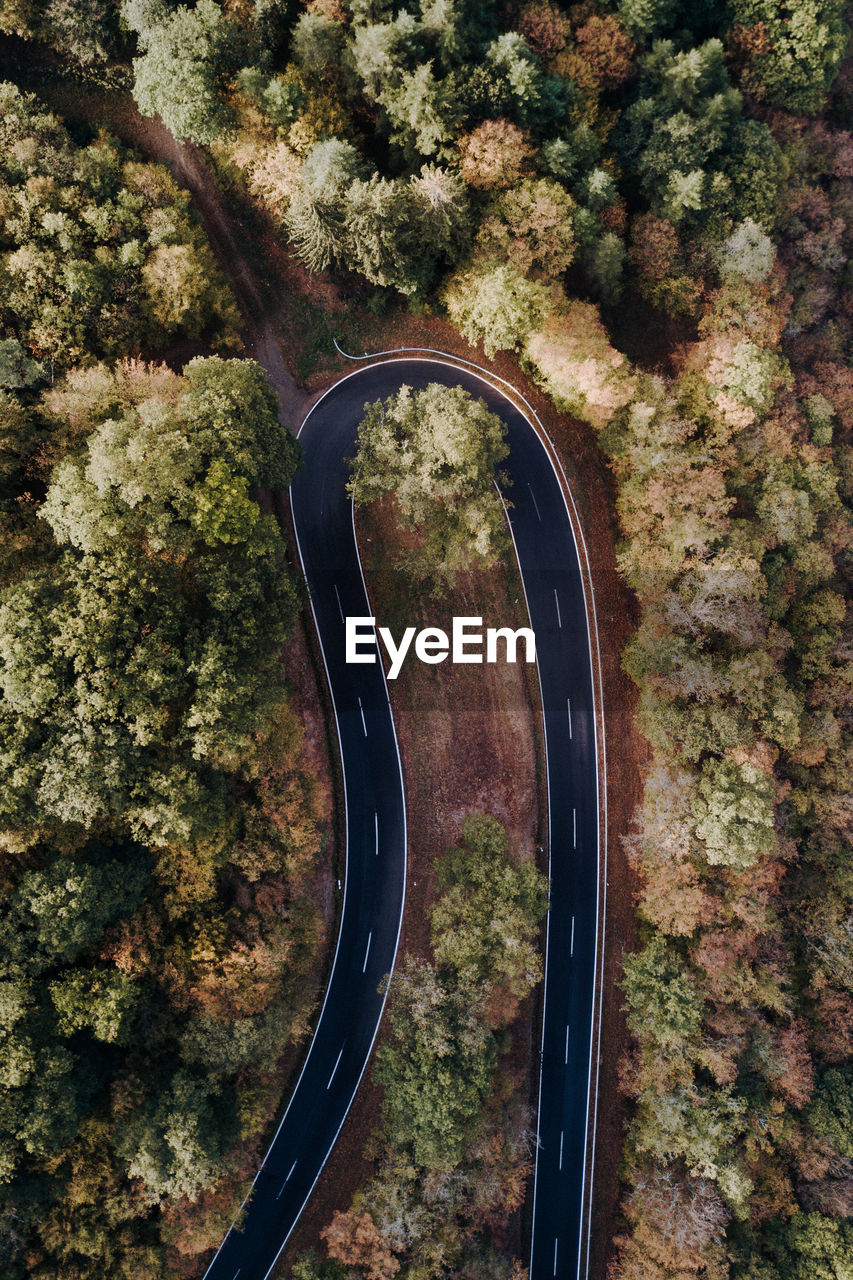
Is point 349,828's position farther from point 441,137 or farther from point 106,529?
point 441,137

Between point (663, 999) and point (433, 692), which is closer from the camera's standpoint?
point (663, 999)

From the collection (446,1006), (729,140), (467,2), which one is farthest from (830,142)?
(446,1006)

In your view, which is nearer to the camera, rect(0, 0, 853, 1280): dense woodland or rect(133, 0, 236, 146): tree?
rect(0, 0, 853, 1280): dense woodland

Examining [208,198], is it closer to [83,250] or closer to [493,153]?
[83,250]

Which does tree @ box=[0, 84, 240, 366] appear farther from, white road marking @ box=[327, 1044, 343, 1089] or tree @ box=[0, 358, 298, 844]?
white road marking @ box=[327, 1044, 343, 1089]

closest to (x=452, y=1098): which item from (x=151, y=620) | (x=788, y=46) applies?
(x=151, y=620)

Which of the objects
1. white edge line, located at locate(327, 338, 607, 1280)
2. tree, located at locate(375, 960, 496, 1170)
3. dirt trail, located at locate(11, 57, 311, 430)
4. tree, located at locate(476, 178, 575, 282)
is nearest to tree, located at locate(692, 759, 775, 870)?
white edge line, located at locate(327, 338, 607, 1280)

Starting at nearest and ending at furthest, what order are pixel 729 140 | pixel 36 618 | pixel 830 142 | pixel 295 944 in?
pixel 36 618 < pixel 295 944 < pixel 729 140 < pixel 830 142
